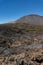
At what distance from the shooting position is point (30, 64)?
33.8 m

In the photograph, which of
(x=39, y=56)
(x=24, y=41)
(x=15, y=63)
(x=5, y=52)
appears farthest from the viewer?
(x=24, y=41)

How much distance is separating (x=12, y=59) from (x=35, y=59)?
239 inches

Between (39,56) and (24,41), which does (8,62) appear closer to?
(39,56)

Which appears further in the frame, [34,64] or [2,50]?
[2,50]

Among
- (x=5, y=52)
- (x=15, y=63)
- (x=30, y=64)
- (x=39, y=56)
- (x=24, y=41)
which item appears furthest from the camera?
(x=24, y=41)

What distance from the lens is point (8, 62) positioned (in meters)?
38.3

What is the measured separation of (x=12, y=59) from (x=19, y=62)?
518 centimetres

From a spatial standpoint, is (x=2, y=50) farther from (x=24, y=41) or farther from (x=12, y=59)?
(x=24, y=41)

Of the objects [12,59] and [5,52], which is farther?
[5,52]

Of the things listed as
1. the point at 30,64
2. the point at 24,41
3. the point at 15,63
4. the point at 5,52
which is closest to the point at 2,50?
the point at 5,52

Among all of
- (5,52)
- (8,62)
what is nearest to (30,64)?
(8,62)

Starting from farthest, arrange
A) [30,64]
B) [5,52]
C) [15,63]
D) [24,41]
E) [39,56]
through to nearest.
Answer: [24,41] < [5,52] < [39,56] < [15,63] < [30,64]

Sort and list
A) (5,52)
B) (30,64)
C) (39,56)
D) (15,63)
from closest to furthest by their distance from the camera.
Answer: (30,64) → (15,63) → (39,56) → (5,52)

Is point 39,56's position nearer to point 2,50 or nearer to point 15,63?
point 15,63
